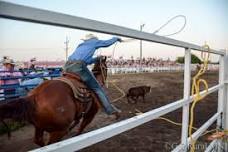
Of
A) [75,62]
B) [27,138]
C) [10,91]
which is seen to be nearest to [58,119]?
[75,62]

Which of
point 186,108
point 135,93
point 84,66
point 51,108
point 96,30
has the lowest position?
point 135,93

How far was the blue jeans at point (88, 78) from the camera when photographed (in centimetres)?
314

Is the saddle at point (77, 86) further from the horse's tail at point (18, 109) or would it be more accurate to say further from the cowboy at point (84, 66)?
the horse's tail at point (18, 109)

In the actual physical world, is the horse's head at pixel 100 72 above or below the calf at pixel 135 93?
above

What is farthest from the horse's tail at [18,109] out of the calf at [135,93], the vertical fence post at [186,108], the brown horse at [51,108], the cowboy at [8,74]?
the calf at [135,93]

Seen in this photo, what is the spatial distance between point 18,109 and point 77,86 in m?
0.76

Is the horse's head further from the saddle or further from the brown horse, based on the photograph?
the brown horse

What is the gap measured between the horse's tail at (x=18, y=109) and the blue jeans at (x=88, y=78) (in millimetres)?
603

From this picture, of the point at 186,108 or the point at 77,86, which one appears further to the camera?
the point at 77,86

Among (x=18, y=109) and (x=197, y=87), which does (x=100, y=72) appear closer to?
(x=18, y=109)

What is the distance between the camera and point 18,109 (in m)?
2.59

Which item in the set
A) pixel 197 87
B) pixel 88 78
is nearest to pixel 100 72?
pixel 88 78

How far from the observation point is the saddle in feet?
10.1

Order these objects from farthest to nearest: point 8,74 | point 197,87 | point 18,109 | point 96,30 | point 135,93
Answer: point 135,93
point 8,74
point 18,109
point 197,87
point 96,30
